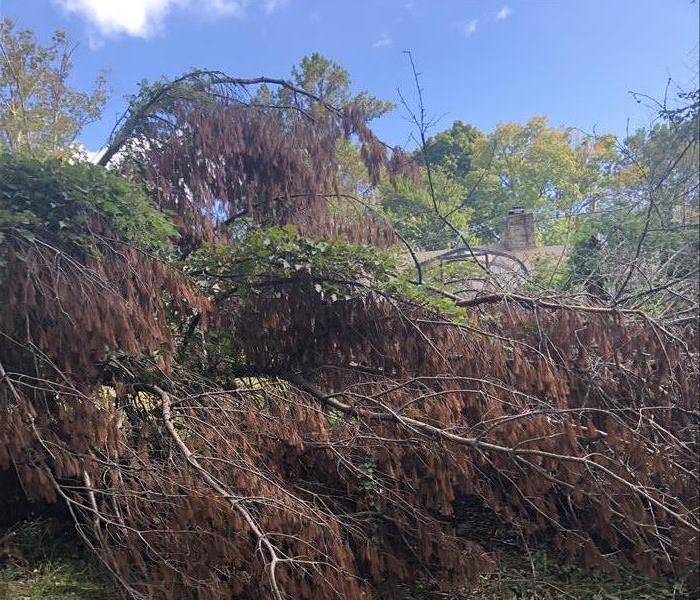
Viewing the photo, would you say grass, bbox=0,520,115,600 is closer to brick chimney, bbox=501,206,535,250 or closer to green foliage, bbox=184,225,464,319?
green foliage, bbox=184,225,464,319

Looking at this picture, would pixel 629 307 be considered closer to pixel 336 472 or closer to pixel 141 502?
pixel 336 472

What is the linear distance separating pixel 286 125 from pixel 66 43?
805 cm

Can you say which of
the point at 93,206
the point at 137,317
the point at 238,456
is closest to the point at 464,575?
the point at 238,456

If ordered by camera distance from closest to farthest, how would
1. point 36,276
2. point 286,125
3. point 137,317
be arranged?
point 36,276 < point 137,317 < point 286,125

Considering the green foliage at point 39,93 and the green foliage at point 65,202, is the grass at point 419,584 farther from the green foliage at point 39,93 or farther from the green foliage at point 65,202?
the green foliage at point 39,93

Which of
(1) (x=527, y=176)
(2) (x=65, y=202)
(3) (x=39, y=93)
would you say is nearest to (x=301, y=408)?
(2) (x=65, y=202)

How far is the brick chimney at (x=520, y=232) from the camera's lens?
12203mm

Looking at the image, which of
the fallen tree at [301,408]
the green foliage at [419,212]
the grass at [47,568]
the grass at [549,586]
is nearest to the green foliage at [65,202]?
the fallen tree at [301,408]

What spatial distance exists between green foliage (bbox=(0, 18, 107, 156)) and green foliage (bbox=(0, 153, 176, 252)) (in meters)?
8.37

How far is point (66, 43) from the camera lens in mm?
11195

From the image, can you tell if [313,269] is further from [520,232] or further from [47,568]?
[520,232]

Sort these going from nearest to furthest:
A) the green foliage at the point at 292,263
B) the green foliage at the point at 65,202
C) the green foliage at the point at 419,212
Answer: the green foliage at the point at 65,202 < the green foliage at the point at 292,263 < the green foliage at the point at 419,212

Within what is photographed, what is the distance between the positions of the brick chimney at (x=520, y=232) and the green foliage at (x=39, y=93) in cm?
886

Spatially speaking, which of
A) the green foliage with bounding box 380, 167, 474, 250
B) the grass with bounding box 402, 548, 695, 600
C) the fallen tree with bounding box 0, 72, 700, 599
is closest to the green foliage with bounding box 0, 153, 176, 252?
the fallen tree with bounding box 0, 72, 700, 599
